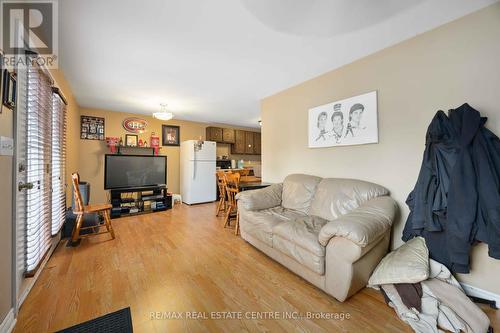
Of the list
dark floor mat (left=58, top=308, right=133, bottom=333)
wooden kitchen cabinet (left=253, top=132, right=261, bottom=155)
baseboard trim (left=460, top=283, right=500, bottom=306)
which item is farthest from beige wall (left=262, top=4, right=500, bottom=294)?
wooden kitchen cabinet (left=253, top=132, right=261, bottom=155)

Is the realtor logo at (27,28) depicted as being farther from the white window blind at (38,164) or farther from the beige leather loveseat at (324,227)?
the beige leather loveseat at (324,227)

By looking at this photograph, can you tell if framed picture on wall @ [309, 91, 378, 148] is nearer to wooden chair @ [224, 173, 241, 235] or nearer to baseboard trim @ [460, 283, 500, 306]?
wooden chair @ [224, 173, 241, 235]

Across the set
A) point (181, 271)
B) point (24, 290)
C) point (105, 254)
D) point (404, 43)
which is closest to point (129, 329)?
point (181, 271)

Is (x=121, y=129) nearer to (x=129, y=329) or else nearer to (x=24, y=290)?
(x=24, y=290)

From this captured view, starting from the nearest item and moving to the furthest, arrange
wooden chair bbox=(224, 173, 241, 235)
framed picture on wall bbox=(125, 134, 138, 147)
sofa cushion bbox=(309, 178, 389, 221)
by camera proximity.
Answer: sofa cushion bbox=(309, 178, 389, 221)
wooden chair bbox=(224, 173, 241, 235)
framed picture on wall bbox=(125, 134, 138, 147)

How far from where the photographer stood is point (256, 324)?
1.37 m

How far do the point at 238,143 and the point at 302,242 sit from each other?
5.14 metres

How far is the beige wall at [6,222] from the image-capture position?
123 cm

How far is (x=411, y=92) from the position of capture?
6.62 ft

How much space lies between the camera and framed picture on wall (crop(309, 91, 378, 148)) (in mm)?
2316

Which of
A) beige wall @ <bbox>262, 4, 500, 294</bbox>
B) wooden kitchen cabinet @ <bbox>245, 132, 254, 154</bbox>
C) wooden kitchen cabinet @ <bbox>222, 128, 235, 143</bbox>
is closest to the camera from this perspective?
beige wall @ <bbox>262, 4, 500, 294</bbox>

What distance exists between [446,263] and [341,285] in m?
0.93

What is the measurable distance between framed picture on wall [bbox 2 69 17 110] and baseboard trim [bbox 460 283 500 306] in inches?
147

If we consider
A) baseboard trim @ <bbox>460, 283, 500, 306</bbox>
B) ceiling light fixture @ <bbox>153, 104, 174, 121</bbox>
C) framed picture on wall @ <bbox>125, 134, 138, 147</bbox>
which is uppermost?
ceiling light fixture @ <bbox>153, 104, 174, 121</bbox>
